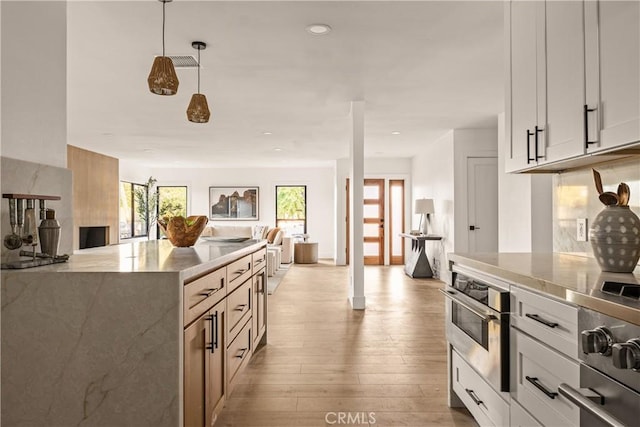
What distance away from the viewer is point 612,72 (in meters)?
1.62

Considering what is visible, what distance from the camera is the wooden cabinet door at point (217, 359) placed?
206 centimetres

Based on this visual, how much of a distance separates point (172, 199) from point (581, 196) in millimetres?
11139

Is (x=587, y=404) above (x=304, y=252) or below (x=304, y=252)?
above

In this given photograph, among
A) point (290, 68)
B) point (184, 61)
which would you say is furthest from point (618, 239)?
point (184, 61)

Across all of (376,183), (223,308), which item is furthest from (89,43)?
(376,183)

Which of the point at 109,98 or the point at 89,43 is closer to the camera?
the point at 89,43

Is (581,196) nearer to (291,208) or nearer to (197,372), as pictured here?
(197,372)

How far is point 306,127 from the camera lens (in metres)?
6.80

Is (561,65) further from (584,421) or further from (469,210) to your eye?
(469,210)

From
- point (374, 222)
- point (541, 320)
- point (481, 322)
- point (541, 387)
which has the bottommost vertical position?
point (541, 387)

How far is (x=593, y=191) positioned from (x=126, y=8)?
9.78 ft

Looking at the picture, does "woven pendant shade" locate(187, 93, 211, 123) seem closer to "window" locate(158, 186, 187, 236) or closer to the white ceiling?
the white ceiling

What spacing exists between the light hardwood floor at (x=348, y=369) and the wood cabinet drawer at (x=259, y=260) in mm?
698

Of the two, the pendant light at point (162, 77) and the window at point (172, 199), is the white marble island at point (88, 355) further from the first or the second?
the window at point (172, 199)
